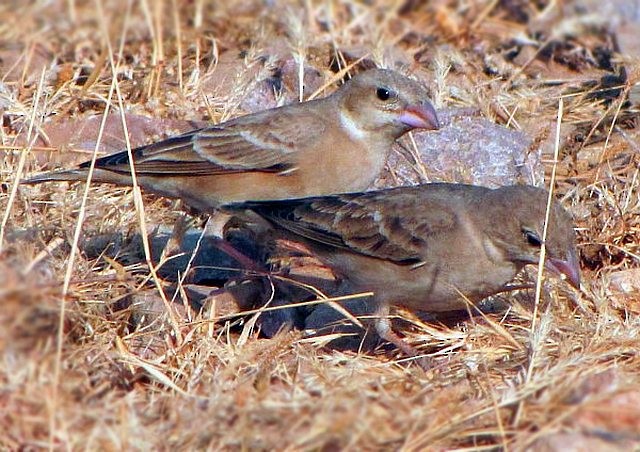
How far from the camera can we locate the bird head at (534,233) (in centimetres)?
630

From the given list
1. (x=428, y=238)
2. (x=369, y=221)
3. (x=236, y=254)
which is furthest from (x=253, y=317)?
(x=428, y=238)

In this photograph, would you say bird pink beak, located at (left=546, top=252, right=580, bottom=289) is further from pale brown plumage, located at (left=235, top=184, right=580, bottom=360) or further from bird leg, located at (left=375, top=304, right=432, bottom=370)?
bird leg, located at (left=375, top=304, right=432, bottom=370)

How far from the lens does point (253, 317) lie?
6.75m

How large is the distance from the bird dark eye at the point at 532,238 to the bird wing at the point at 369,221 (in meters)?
0.43

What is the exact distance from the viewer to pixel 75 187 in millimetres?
7977

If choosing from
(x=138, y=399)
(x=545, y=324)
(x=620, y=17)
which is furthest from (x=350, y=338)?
(x=620, y=17)

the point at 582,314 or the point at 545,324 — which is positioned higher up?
the point at 545,324

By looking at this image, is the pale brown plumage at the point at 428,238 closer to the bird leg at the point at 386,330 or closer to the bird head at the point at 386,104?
the bird leg at the point at 386,330

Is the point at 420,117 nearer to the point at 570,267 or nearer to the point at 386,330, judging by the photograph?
the point at 386,330

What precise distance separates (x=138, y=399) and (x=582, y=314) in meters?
2.72

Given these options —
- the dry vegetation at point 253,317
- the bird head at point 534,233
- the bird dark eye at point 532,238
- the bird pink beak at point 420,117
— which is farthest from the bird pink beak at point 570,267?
the bird pink beak at point 420,117

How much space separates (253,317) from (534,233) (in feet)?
5.33

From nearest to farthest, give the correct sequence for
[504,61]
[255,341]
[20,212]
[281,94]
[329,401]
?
[329,401] → [255,341] → [20,212] → [281,94] → [504,61]

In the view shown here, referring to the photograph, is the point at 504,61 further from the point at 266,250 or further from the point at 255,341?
the point at 255,341
